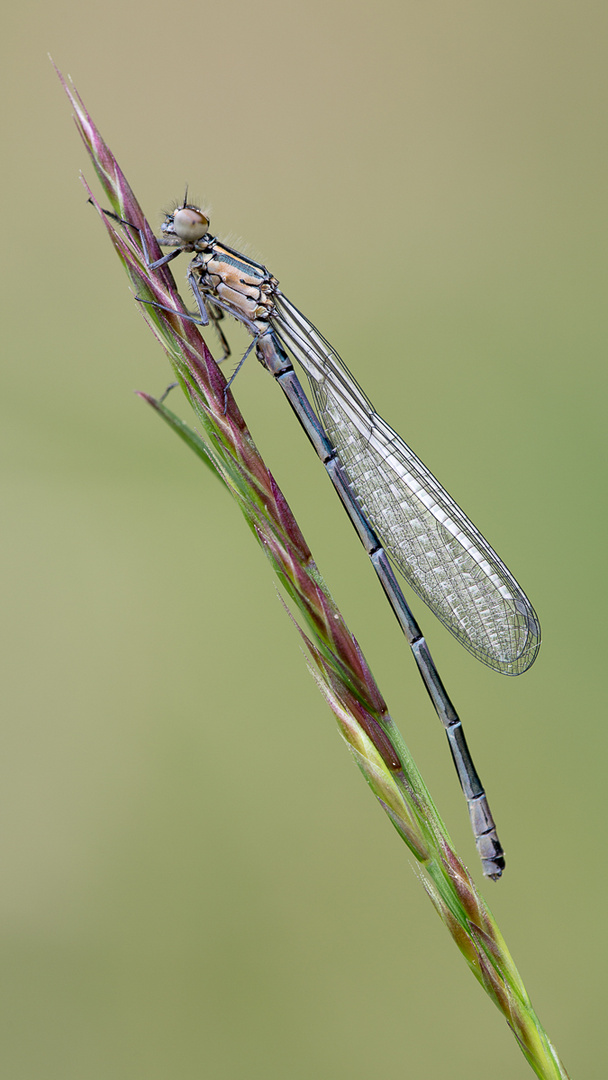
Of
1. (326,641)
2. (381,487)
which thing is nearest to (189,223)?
(381,487)

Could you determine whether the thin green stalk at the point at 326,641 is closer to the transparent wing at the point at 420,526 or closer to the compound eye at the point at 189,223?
the compound eye at the point at 189,223

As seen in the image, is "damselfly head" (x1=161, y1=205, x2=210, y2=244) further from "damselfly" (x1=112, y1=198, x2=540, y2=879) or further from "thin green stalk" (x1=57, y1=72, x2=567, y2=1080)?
"thin green stalk" (x1=57, y1=72, x2=567, y2=1080)

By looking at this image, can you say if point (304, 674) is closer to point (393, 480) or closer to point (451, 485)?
point (451, 485)

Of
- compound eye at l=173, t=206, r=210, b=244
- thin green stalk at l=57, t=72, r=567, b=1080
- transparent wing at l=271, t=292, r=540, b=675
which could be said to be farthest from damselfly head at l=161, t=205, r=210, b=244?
thin green stalk at l=57, t=72, r=567, b=1080

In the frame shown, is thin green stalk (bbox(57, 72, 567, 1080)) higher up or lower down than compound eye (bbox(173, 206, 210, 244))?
lower down

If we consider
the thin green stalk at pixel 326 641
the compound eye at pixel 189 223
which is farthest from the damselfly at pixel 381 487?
the thin green stalk at pixel 326 641
